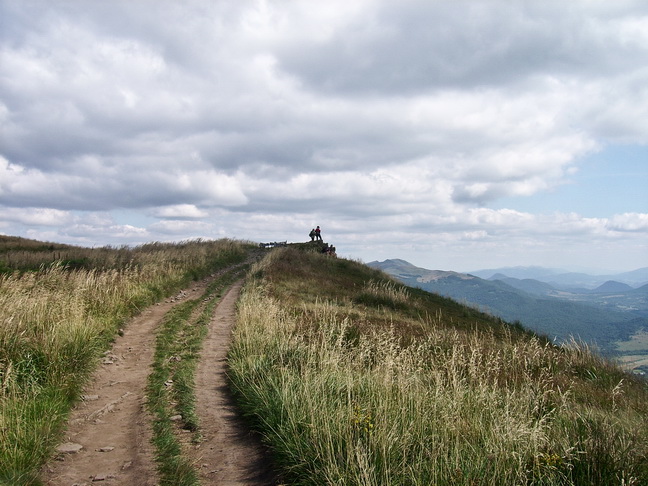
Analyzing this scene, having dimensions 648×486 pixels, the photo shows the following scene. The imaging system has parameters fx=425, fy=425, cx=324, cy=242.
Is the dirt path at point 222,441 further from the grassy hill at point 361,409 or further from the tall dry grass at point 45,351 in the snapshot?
the tall dry grass at point 45,351

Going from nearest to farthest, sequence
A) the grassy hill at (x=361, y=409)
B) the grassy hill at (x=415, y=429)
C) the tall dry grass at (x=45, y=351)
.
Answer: the grassy hill at (x=415, y=429) → the grassy hill at (x=361, y=409) → the tall dry grass at (x=45, y=351)

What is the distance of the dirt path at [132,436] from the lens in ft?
17.9

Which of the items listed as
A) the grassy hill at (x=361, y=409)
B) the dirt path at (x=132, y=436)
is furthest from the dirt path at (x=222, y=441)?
the grassy hill at (x=361, y=409)

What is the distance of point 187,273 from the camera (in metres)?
24.1

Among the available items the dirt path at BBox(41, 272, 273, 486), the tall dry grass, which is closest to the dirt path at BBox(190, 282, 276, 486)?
the dirt path at BBox(41, 272, 273, 486)

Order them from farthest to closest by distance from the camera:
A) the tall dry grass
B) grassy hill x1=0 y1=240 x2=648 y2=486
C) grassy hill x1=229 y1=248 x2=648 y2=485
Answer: the tall dry grass < grassy hill x1=0 y1=240 x2=648 y2=486 < grassy hill x1=229 y1=248 x2=648 y2=485

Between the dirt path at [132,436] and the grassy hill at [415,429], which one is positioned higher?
the grassy hill at [415,429]

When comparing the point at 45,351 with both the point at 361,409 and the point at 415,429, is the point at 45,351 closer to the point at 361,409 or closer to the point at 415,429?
the point at 361,409

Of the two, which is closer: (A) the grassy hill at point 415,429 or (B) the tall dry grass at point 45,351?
(A) the grassy hill at point 415,429

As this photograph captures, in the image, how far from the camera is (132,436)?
21.1 feet

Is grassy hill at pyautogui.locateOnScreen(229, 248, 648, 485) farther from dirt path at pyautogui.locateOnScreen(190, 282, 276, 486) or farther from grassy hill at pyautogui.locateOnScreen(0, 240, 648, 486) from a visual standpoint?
dirt path at pyautogui.locateOnScreen(190, 282, 276, 486)

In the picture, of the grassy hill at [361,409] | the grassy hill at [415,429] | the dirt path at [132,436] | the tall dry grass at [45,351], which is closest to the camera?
the grassy hill at [415,429]

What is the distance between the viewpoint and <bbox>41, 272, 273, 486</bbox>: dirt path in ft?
17.9

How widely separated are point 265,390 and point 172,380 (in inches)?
97.3
